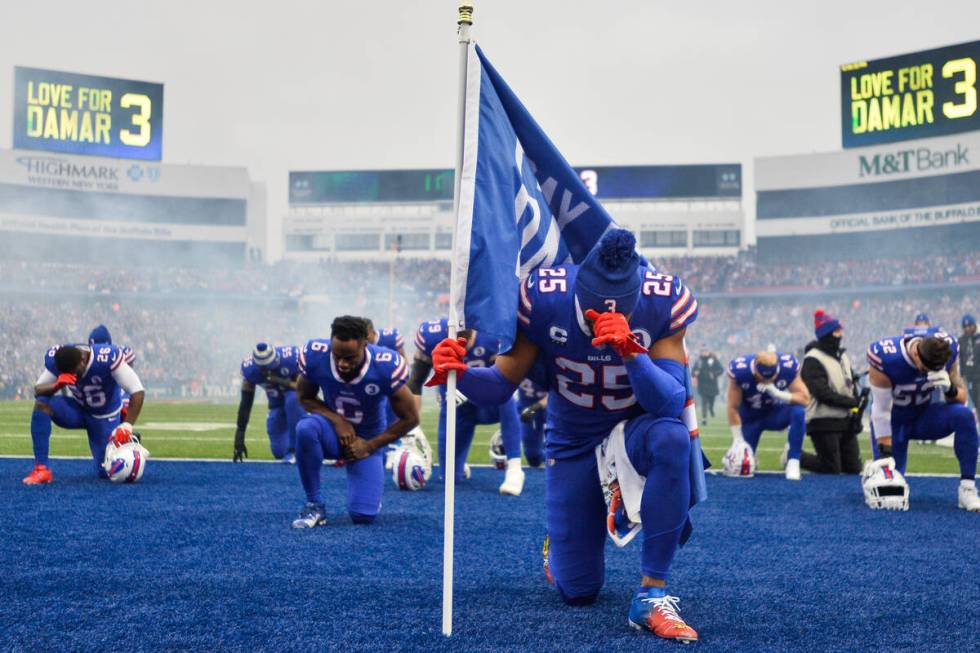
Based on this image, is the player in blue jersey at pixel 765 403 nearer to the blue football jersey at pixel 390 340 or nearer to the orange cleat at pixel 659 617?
the blue football jersey at pixel 390 340

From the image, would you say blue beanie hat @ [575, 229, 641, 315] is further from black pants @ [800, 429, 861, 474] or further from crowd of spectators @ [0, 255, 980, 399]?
crowd of spectators @ [0, 255, 980, 399]

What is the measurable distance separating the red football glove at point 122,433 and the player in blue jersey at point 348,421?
2760 millimetres

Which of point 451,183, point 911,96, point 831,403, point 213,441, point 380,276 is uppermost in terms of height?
point 911,96

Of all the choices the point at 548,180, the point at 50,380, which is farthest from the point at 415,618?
the point at 50,380

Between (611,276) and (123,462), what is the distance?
652cm

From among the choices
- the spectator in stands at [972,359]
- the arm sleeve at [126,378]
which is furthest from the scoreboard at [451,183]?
the arm sleeve at [126,378]

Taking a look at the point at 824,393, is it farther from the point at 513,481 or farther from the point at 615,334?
the point at 615,334

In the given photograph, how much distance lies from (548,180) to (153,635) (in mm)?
2590

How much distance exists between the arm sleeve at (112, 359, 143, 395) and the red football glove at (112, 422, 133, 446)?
0.31 metres

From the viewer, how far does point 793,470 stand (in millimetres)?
10453

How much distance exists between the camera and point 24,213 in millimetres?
49438

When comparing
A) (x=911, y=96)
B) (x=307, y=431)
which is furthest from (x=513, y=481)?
(x=911, y=96)

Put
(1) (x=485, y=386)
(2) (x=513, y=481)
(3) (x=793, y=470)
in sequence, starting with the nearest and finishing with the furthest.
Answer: (1) (x=485, y=386), (2) (x=513, y=481), (3) (x=793, y=470)

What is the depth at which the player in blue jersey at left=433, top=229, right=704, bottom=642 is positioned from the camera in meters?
3.87
